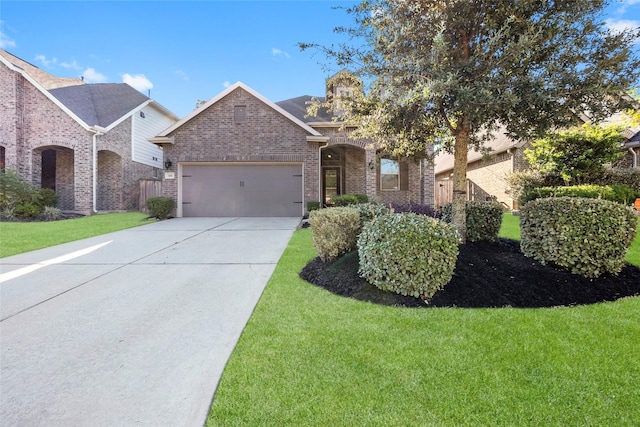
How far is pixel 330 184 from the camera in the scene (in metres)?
15.2

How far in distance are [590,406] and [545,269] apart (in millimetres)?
2855

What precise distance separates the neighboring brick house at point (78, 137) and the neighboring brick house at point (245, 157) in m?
4.44

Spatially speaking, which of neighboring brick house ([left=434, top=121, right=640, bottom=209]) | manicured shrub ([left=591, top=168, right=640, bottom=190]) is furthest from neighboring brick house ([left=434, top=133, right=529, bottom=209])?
manicured shrub ([left=591, top=168, right=640, bottom=190])

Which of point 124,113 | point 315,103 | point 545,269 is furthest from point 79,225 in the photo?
point 545,269

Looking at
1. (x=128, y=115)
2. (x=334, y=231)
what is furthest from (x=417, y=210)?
(x=128, y=115)

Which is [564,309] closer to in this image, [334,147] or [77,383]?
[77,383]

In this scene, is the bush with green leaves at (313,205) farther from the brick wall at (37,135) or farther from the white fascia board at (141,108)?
the white fascia board at (141,108)

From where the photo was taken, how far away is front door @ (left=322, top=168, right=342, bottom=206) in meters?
15.0

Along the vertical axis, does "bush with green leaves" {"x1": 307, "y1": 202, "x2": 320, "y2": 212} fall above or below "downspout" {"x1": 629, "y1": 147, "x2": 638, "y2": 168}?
below

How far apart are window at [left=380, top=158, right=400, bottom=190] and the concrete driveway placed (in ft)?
30.3

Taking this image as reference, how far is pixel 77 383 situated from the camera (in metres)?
2.20

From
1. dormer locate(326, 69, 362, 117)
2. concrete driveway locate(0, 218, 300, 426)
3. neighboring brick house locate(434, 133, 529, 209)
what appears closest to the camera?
concrete driveway locate(0, 218, 300, 426)

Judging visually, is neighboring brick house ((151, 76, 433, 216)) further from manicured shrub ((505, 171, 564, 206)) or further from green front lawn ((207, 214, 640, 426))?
green front lawn ((207, 214, 640, 426))

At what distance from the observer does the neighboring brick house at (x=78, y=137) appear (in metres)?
13.7
